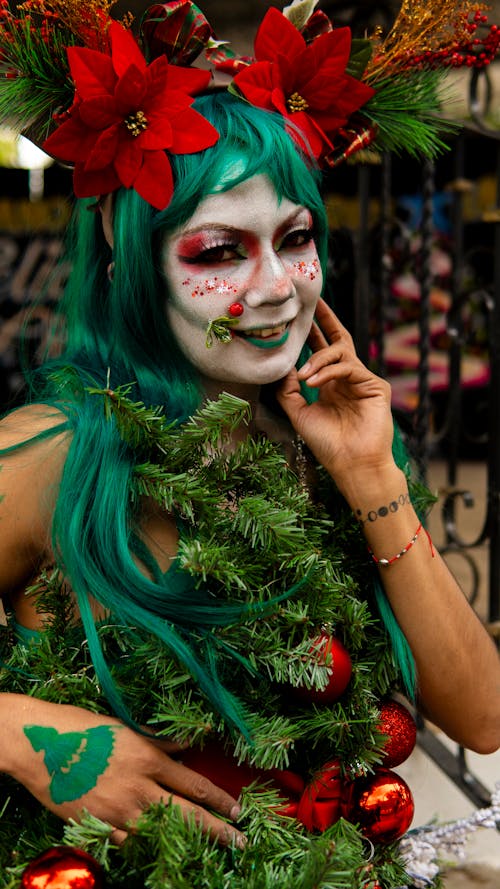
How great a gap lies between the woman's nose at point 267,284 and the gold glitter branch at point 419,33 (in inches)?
15.6

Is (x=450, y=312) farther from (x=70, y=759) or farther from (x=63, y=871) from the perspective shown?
(x=63, y=871)

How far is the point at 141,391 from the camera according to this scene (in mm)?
1283

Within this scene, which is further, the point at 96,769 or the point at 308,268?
the point at 308,268

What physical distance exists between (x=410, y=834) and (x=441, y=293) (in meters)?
4.81

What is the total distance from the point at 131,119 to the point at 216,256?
0.69ft

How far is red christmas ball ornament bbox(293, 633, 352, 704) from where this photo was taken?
44.7 inches

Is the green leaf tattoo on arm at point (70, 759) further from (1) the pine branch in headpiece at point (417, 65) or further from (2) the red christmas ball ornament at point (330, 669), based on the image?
(1) the pine branch in headpiece at point (417, 65)

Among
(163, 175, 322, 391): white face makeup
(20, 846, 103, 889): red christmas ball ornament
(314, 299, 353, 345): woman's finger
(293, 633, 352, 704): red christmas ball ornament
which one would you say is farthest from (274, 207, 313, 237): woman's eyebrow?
(20, 846, 103, 889): red christmas ball ornament

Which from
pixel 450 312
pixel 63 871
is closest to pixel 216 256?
pixel 63 871

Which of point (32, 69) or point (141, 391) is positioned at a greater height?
point (32, 69)

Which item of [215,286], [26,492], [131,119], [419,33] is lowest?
[26,492]

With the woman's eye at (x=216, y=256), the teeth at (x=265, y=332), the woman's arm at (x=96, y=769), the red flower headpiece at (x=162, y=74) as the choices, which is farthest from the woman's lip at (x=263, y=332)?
the woman's arm at (x=96, y=769)

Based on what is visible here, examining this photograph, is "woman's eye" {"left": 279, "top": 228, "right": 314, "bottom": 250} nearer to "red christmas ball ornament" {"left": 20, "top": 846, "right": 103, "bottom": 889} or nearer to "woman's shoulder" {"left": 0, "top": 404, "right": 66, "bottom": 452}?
"woman's shoulder" {"left": 0, "top": 404, "right": 66, "bottom": 452}

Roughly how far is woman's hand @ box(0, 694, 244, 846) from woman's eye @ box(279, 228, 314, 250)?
2.25 ft
